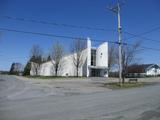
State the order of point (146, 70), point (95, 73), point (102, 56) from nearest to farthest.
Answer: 1. point (95, 73)
2. point (102, 56)
3. point (146, 70)

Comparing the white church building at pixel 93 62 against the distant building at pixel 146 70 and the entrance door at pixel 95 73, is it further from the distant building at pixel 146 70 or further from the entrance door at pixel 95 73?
the distant building at pixel 146 70

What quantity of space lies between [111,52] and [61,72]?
19.1m

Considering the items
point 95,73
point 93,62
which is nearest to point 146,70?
point 95,73

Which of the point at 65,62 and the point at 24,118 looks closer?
the point at 24,118

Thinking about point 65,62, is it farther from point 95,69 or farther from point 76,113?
point 76,113

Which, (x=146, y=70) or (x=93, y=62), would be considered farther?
(x=146, y=70)

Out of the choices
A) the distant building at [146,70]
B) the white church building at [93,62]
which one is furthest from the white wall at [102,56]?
the distant building at [146,70]

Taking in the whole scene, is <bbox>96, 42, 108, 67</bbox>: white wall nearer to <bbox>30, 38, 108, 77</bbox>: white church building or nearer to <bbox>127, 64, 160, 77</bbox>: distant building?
<bbox>30, 38, 108, 77</bbox>: white church building

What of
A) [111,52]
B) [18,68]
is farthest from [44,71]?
[18,68]

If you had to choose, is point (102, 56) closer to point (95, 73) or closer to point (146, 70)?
point (95, 73)

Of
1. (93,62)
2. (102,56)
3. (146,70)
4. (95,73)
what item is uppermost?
(102,56)

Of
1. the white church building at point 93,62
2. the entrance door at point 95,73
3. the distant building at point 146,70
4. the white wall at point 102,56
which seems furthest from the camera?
the distant building at point 146,70

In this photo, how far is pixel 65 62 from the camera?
268 ft

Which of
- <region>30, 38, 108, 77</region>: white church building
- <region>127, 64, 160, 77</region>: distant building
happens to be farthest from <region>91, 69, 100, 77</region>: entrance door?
<region>127, 64, 160, 77</region>: distant building
